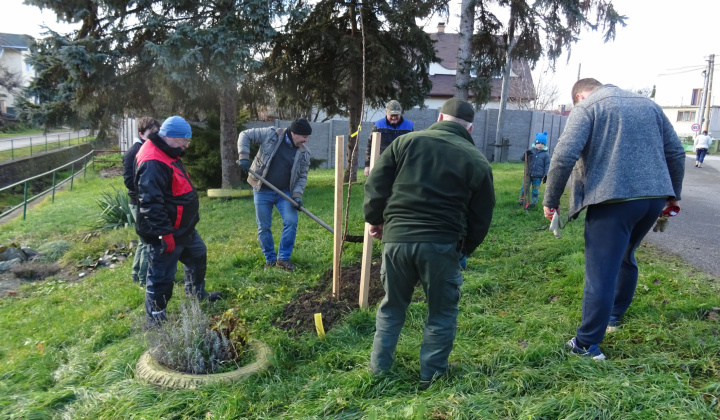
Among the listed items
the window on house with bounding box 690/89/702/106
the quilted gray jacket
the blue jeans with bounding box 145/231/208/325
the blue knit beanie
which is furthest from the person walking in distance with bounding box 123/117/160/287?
the window on house with bounding box 690/89/702/106

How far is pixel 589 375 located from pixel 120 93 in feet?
33.2

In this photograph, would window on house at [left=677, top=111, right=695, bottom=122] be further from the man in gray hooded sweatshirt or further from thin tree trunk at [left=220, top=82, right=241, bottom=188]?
the man in gray hooded sweatshirt

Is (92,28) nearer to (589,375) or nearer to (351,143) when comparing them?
(351,143)

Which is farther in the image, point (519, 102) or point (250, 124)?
point (519, 102)

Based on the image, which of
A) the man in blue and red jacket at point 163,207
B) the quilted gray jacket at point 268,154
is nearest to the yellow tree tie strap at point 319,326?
the man in blue and red jacket at point 163,207

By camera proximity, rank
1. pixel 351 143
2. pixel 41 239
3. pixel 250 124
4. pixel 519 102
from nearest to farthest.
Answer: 1. pixel 41 239
2. pixel 351 143
3. pixel 250 124
4. pixel 519 102

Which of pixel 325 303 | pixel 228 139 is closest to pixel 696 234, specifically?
pixel 325 303

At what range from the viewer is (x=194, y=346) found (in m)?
3.38

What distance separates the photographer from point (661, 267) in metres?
4.78

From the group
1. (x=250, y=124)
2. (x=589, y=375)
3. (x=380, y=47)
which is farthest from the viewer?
(x=250, y=124)

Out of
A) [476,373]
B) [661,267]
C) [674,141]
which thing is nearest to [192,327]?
[476,373]

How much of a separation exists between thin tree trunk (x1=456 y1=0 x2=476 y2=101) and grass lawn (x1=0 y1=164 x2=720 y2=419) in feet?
15.4

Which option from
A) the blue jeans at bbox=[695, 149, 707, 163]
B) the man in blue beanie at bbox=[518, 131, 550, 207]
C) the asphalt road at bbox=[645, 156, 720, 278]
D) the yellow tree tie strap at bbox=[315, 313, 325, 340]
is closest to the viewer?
the yellow tree tie strap at bbox=[315, 313, 325, 340]

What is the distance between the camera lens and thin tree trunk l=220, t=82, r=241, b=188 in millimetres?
10758
